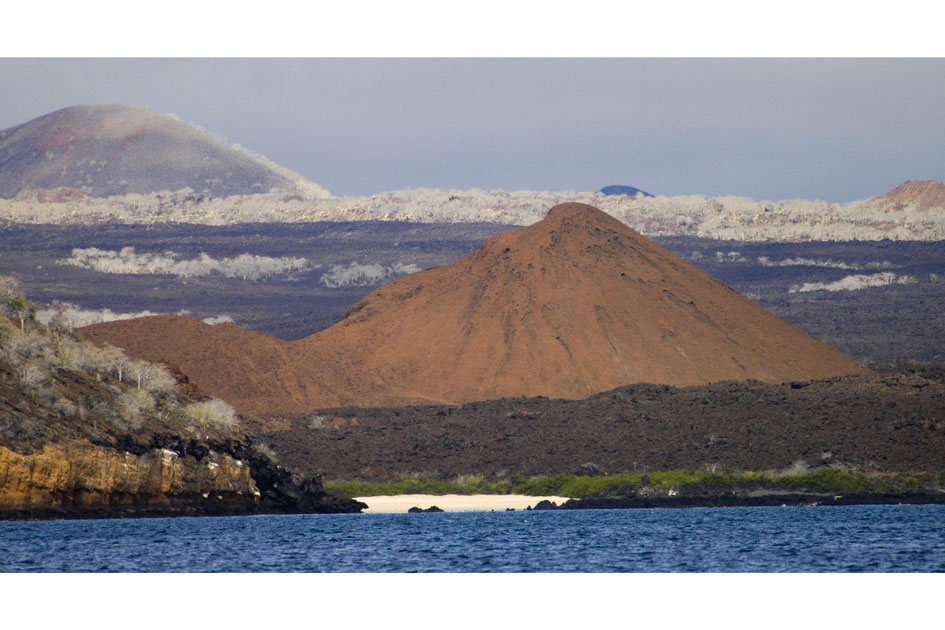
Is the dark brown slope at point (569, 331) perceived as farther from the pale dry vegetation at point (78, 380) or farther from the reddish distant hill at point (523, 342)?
the pale dry vegetation at point (78, 380)

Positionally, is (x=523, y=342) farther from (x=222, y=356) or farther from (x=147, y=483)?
(x=147, y=483)

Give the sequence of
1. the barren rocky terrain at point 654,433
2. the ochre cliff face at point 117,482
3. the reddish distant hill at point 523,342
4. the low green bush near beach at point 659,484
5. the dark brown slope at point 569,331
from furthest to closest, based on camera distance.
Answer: the dark brown slope at point 569,331 → the reddish distant hill at point 523,342 → the barren rocky terrain at point 654,433 → the low green bush near beach at point 659,484 → the ochre cliff face at point 117,482

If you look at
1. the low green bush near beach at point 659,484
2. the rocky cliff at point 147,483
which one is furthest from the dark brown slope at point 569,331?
the rocky cliff at point 147,483

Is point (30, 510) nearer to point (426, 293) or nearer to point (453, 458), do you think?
point (453, 458)

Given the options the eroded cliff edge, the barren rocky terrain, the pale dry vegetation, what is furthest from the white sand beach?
the pale dry vegetation

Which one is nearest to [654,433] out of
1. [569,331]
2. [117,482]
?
[569,331]

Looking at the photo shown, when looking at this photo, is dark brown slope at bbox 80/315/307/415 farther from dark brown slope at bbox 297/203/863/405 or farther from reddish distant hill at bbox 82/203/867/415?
dark brown slope at bbox 297/203/863/405
